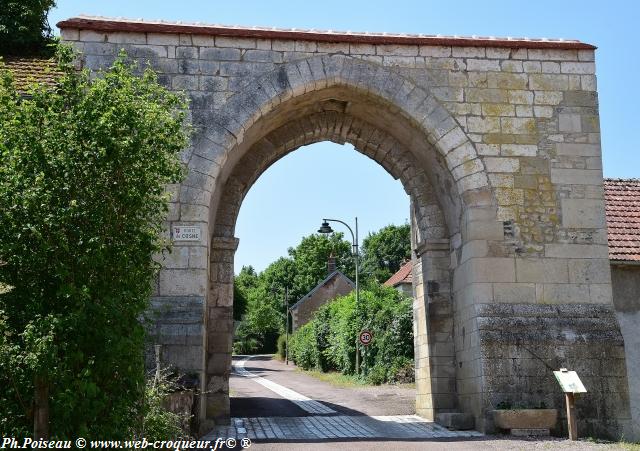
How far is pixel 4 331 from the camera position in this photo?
197 inches

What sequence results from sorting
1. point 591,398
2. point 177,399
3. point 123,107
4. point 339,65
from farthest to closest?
point 339,65
point 591,398
point 177,399
point 123,107

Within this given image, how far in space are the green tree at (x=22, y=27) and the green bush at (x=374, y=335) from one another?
37.2ft

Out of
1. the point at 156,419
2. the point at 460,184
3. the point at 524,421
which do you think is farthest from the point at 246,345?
the point at 156,419

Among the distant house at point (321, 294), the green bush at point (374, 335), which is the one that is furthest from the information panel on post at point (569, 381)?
the distant house at point (321, 294)

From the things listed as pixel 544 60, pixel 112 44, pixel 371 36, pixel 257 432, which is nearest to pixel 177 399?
pixel 257 432

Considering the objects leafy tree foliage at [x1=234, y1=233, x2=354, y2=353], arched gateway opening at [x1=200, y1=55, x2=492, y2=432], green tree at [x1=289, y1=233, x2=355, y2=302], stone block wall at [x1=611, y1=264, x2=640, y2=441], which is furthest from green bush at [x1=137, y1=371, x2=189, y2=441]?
green tree at [x1=289, y1=233, x2=355, y2=302]

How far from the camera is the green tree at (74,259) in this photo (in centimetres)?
501

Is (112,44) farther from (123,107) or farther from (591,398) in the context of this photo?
(591,398)

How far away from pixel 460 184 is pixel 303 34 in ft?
10.1

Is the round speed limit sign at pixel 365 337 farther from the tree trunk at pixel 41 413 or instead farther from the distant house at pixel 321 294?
the distant house at pixel 321 294

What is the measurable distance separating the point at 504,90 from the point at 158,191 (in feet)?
20.7

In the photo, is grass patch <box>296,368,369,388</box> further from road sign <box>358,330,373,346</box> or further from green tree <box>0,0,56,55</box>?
green tree <box>0,0,56,55</box>

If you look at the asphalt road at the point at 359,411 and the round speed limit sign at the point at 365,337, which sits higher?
the round speed limit sign at the point at 365,337

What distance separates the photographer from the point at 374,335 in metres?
21.4
